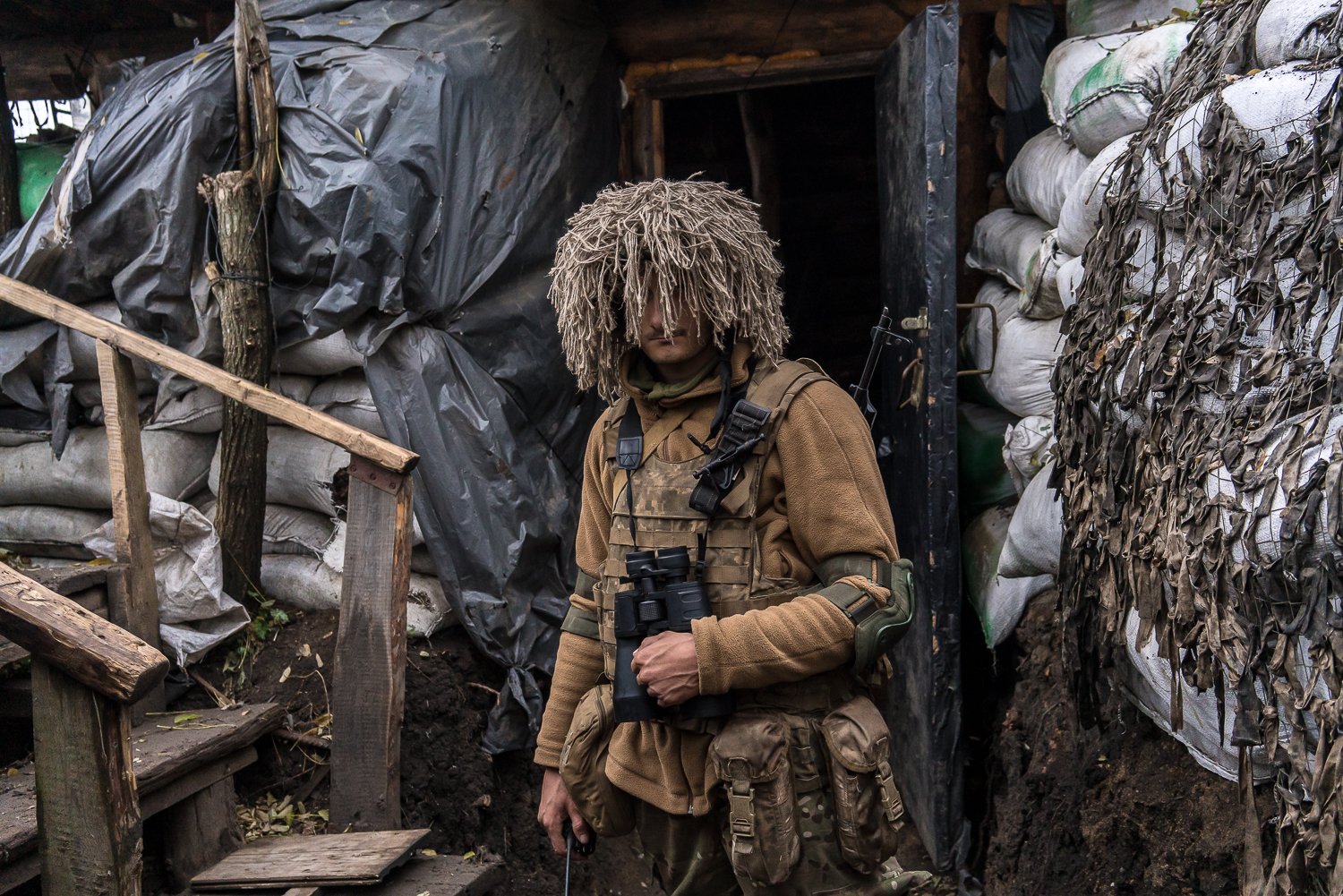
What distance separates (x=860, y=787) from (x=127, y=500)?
249 centimetres

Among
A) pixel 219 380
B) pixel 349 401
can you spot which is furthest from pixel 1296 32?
pixel 349 401

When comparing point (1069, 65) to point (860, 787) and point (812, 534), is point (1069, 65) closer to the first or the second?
point (812, 534)

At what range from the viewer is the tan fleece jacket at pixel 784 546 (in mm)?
1858

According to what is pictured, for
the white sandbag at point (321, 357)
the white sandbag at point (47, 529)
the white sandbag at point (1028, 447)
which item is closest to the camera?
the white sandbag at point (1028, 447)

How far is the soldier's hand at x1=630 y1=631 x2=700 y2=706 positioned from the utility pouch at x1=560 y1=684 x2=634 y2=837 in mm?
267

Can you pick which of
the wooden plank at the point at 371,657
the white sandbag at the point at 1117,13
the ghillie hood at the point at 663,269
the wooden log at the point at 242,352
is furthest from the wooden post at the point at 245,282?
the white sandbag at the point at 1117,13

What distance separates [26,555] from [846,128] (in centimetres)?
519

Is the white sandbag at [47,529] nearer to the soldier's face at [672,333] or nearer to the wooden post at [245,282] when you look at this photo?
the wooden post at [245,282]

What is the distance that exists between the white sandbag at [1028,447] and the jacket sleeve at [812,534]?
5.37 ft

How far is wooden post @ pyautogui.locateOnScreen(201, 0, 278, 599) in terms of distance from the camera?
372 cm

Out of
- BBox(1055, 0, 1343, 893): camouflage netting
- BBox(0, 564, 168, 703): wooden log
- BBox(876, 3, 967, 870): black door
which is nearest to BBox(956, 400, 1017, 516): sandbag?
BBox(876, 3, 967, 870): black door

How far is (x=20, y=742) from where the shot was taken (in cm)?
324

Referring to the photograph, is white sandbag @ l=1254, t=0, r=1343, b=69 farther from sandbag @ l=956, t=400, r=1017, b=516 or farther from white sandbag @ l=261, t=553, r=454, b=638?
white sandbag @ l=261, t=553, r=454, b=638

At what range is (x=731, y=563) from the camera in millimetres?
1968
